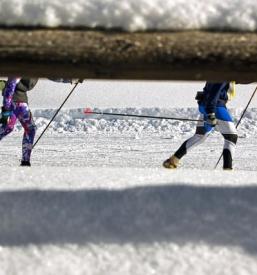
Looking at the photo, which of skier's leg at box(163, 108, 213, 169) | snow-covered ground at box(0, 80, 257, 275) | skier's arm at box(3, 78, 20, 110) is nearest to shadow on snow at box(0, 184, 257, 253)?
snow-covered ground at box(0, 80, 257, 275)

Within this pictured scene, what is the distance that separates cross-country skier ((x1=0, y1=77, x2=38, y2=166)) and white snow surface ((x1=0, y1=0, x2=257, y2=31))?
6.35 metres

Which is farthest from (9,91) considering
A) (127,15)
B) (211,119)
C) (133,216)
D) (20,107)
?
(127,15)

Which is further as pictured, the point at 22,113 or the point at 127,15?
the point at 22,113

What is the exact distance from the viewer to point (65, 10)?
1844 millimetres

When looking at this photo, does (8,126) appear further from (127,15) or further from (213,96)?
(127,15)

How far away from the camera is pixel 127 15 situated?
72.5 inches

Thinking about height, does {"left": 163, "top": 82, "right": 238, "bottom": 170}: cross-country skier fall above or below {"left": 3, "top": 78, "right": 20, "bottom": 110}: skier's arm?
above

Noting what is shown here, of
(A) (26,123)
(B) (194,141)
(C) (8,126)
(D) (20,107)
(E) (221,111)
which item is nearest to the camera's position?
(E) (221,111)

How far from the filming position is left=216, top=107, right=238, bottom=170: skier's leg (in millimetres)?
7277

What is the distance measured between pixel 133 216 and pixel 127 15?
76 centimetres

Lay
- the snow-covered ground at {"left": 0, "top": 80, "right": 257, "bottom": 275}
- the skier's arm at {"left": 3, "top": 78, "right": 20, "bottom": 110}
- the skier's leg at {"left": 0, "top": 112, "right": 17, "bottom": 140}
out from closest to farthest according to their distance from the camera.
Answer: the snow-covered ground at {"left": 0, "top": 80, "right": 257, "bottom": 275}, the skier's arm at {"left": 3, "top": 78, "right": 20, "bottom": 110}, the skier's leg at {"left": 0, "top": 112, "right": 17, "bottom": 140}

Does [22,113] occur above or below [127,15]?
below

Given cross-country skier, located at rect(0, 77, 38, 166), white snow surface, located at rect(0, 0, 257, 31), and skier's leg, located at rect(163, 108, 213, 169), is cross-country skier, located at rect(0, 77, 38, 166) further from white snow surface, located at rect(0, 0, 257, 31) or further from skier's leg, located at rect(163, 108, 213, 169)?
white snow surface, located at rect(0, 0, 257, 31)

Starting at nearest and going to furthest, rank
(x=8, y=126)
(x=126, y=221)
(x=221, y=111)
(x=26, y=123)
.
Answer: (x=126, y=221)
(x=221, y=111)
(x=26, y=123)
(x=8, y=126)
